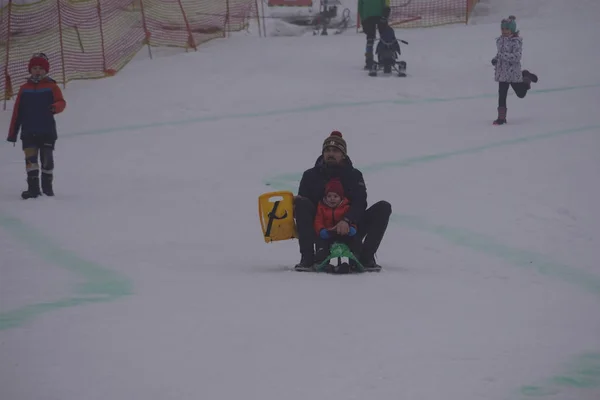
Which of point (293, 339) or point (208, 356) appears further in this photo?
point (293, 339)

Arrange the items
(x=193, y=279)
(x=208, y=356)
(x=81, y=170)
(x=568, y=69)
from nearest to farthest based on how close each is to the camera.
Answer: (x=208, y=356), (x=193, y=279), (x=81, y=170), (x=568, y=69)

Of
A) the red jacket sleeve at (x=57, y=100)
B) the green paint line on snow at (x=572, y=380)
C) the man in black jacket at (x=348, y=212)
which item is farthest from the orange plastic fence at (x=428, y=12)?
the green paint line on snow at (x=572, y=380)

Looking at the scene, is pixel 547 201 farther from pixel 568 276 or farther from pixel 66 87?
pixel 66 87

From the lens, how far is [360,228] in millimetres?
8164

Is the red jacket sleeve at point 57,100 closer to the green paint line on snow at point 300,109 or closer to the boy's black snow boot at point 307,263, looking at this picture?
the boy's black snow boot at point 307,263

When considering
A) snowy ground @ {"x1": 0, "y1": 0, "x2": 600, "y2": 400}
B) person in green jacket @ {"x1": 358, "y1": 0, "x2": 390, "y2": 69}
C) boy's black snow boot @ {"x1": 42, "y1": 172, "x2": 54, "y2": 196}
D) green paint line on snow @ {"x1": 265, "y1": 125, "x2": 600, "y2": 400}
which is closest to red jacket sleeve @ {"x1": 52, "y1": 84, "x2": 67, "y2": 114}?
boy's black snow boot @ {"x1": 42, "y1": 172, "x2": 54, "y2": 196}

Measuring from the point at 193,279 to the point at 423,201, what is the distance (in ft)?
14.1

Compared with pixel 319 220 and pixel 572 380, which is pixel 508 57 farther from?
pixel 572 380

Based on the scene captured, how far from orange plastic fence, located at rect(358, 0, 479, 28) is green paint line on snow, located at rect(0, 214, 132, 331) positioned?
1771 cm

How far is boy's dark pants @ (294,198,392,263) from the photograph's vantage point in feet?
26.0

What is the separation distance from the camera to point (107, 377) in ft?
17.1

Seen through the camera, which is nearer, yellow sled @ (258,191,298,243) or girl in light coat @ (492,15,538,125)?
yellow sled @ (258,191,298,243)

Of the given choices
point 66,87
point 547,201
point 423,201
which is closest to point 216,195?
point 423,201

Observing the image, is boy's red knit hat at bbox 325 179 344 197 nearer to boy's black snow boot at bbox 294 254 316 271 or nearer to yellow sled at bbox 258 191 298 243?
yellow sled at bbox 258 191 298 243
